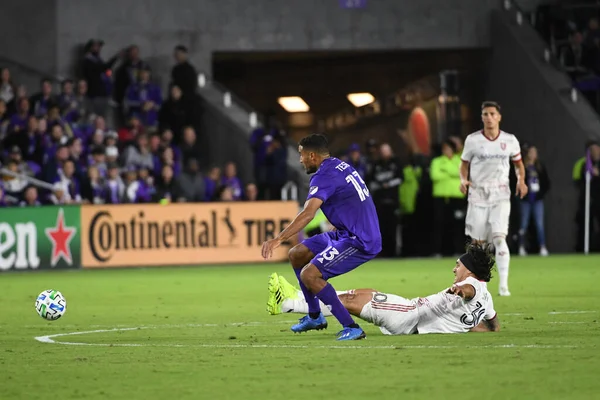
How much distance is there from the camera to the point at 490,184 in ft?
54.5

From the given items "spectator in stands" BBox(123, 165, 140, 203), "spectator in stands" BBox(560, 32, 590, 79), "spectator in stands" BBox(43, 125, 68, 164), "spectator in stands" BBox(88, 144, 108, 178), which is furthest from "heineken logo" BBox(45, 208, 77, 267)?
"spectator in stands" BBox(560, 32, 590, 79)

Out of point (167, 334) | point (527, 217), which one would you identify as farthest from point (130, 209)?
point (167, 334)

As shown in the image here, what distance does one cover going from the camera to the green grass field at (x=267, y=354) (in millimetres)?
8312

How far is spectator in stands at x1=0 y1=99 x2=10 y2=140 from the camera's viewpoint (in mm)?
26688

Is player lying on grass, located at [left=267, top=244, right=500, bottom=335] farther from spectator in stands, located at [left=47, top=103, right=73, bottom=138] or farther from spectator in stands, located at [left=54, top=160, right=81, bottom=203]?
spectator in stands, located at [left=47, top=103, right=73, bottom=138]

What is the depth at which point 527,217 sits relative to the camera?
1080 inches

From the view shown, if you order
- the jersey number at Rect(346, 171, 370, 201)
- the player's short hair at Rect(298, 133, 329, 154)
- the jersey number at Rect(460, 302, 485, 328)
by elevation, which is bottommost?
the jersey number at Rect(460, 302, 485, 328)

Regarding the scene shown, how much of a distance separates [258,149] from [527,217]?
5.65 metres

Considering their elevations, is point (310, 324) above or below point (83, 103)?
below

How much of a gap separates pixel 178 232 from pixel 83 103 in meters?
5.33

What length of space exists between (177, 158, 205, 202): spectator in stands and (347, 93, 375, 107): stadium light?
472 inches

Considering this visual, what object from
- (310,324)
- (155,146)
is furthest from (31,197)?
(310,324)

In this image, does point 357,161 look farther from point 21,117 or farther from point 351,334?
point 351,334

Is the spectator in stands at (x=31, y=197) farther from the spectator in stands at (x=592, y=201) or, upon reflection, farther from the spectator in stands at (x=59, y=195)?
the spectator in stands at (x=592, y=201)
